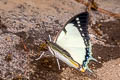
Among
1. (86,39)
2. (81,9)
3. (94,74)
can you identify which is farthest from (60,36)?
(81,9)

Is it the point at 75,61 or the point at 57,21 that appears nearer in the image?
the point at 75,61

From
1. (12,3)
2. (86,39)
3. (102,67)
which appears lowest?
(102,67)

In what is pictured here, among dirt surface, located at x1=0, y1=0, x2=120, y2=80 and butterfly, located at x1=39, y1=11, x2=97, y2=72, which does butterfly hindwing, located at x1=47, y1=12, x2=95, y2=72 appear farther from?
dirt surface, located at x1=0, y1=0, x2=120, y2=80

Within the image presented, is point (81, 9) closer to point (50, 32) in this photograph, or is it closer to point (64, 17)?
point (64, 17)

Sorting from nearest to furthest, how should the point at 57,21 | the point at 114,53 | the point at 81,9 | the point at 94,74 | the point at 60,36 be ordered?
1. the point at 60,36
2. the point at 94,74
3. the point at 114,53
4. the point at 57,21
5. the point at 81,9

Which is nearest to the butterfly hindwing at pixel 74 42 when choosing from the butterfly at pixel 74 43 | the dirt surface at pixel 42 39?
the butterfly at pixel 74 43

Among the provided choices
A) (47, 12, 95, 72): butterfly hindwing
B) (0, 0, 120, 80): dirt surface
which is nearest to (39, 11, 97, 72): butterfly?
(47, 12, 95, 72): butterfly hindwing

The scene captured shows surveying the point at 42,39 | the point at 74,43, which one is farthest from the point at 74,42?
the point at 42,39
